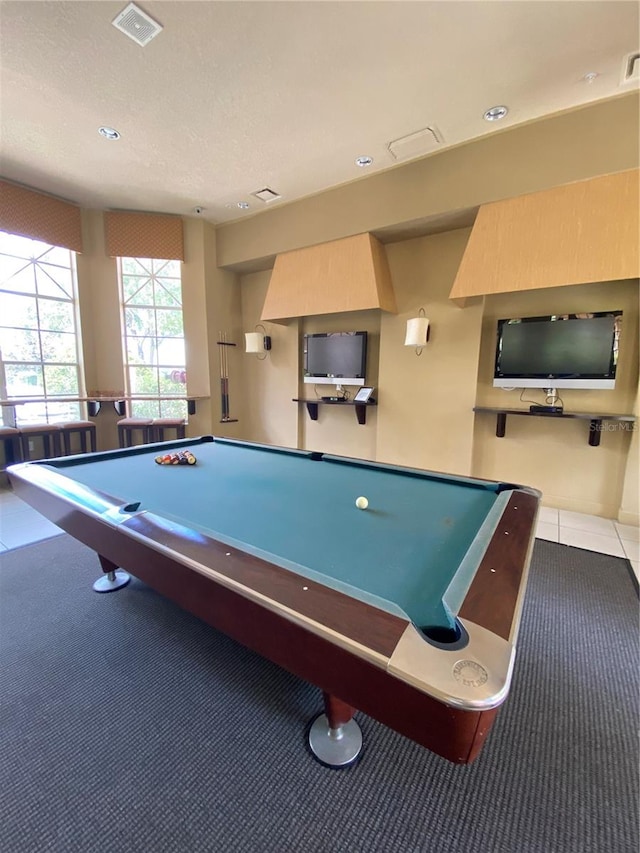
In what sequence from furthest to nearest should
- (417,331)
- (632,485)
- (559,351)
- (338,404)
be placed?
(338,404)
(417,331)
(559,351)
(632,485)

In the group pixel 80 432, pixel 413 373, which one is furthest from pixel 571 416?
pixel 80 432

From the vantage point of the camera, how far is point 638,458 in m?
2.97

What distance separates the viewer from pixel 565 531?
2.94 metres

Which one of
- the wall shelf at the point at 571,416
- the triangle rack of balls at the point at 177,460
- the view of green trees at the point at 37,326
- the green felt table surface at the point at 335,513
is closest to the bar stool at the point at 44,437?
the view of green trees at the point at 37,326

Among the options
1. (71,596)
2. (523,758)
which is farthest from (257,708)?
(71,596)

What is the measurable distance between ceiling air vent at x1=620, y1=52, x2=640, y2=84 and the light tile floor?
3189 millimetres

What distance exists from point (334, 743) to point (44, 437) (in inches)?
179

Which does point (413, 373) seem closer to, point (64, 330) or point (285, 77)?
point (285, 77)

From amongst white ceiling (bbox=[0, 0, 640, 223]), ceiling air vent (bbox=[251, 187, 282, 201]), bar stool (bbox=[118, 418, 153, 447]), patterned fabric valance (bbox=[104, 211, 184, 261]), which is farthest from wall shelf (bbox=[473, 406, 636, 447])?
patterned fabric valance (bbox=[104, 211, 184, 261])

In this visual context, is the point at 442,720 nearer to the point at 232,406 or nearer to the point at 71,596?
the point at 71,596

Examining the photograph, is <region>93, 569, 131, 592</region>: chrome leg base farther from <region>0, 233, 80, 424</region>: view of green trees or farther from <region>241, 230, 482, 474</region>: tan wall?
<region>0, 233, 80, 424</region>: view of green trees

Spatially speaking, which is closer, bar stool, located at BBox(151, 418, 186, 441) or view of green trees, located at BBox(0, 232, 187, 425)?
view of green trees, located at BBox(0, 232, 187, 425)

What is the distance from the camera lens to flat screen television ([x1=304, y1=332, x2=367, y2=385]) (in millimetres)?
4164

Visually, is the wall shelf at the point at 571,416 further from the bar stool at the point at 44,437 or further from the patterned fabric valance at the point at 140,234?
the bar stool at the point at 44,437
